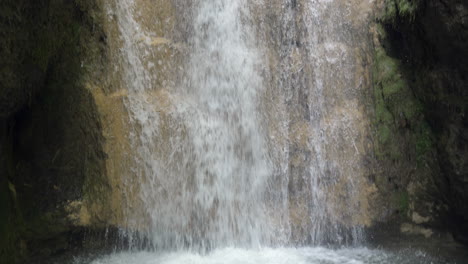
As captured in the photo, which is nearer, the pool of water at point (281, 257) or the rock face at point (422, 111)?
the pool of water at point (281, 257)

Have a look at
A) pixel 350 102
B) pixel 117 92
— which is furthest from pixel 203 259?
pixel 350 102

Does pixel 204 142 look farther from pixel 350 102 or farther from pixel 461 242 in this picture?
pixel 461 242

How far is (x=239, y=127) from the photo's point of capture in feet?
19.4

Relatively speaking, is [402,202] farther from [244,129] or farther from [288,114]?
[244,129]

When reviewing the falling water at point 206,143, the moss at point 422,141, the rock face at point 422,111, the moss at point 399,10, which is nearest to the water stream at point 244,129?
the falling water at point 206,143

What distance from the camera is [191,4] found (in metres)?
6.09

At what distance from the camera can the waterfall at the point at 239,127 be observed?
222 inches

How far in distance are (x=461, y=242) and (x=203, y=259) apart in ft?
10.3

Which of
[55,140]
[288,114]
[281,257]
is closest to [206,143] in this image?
[288,114]

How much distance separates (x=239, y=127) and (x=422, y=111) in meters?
2.37

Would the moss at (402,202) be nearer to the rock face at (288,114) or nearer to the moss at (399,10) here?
the rock face at (288,114)

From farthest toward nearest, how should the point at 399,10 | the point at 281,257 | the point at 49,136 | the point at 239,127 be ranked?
the point at 239,127
the point at 399,10
the point at 49,136
the point at 281,257

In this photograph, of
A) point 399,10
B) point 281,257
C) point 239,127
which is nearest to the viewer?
point 281,257

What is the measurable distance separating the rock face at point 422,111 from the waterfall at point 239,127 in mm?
445
